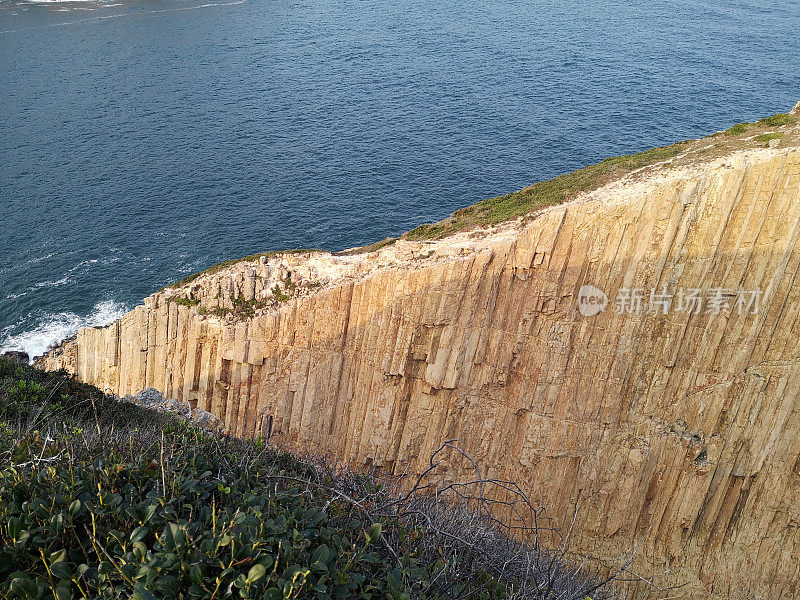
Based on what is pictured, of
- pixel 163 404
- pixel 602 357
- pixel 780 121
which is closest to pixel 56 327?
pixel 163 404

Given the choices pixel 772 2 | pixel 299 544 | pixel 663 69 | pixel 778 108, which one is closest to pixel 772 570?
pixel 299 544

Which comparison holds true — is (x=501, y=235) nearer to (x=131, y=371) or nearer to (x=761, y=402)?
(x=761, y=402)

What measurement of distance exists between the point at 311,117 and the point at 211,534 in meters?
65.7

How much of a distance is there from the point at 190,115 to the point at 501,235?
182 feet

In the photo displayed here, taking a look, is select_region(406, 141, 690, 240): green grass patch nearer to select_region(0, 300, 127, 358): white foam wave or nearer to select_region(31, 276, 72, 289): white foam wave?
select_region(0, 300, 127, 358): white foam wave

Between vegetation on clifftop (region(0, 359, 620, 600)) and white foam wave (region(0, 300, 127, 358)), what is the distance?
35002 mm

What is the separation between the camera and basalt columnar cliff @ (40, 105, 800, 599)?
23844 millimetres

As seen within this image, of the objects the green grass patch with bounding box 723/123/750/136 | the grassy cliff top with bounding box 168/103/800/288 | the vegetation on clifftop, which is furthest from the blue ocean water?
the vegetation on clifftop

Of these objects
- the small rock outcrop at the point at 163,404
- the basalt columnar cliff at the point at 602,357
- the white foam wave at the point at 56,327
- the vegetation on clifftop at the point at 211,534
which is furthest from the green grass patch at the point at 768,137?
the white foam wave at the point at 56,327

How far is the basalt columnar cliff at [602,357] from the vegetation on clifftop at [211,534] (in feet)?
48.5

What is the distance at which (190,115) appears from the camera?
70.6 meters

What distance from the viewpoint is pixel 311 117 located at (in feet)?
226

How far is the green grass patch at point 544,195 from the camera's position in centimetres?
2742

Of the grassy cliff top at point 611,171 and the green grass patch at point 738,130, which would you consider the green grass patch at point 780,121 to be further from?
the green grass patch at point 738,130
